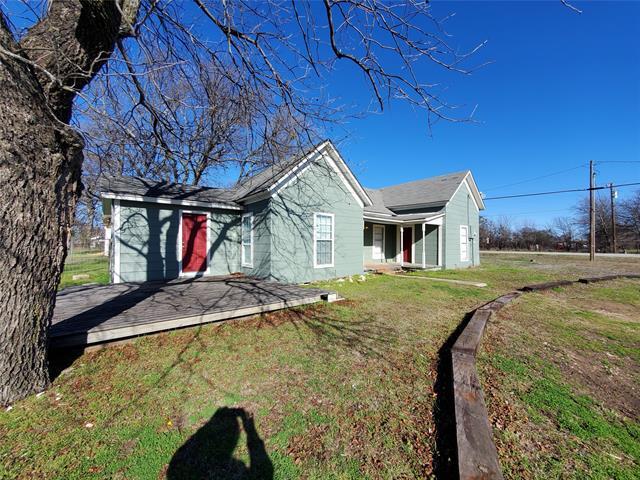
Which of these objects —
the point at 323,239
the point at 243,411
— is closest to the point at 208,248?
the point at 323,239

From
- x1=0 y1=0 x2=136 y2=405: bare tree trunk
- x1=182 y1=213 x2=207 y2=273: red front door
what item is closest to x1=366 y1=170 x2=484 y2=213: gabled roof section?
x1=182 y1=213 x2=207 y2=273: red front door

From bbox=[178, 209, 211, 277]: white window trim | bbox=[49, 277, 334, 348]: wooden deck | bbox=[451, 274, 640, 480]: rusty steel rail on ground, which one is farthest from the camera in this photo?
bbox=[178, 209, 211, 277]: white window trim

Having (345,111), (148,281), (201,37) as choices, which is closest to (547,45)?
(345,111)

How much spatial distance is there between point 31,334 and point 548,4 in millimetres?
7018

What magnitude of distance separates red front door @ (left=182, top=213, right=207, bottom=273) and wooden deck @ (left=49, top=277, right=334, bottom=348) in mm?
1386

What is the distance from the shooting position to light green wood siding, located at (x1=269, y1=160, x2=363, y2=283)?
8.84 meters

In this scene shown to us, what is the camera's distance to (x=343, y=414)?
101 inches

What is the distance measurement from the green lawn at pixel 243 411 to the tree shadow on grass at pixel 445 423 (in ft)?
0.05

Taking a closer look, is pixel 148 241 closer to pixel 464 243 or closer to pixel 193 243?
pixel 193 243

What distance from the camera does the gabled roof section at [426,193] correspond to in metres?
15.2

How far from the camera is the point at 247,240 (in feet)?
32.7

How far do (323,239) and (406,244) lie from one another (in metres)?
7.96

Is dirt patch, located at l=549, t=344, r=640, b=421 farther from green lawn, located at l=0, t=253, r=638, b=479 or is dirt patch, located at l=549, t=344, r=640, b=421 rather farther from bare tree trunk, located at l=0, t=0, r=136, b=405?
bare tree trunk, located at l=0, t=0, r=136, b=405

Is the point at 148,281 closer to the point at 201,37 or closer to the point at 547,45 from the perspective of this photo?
the point at 201,37
